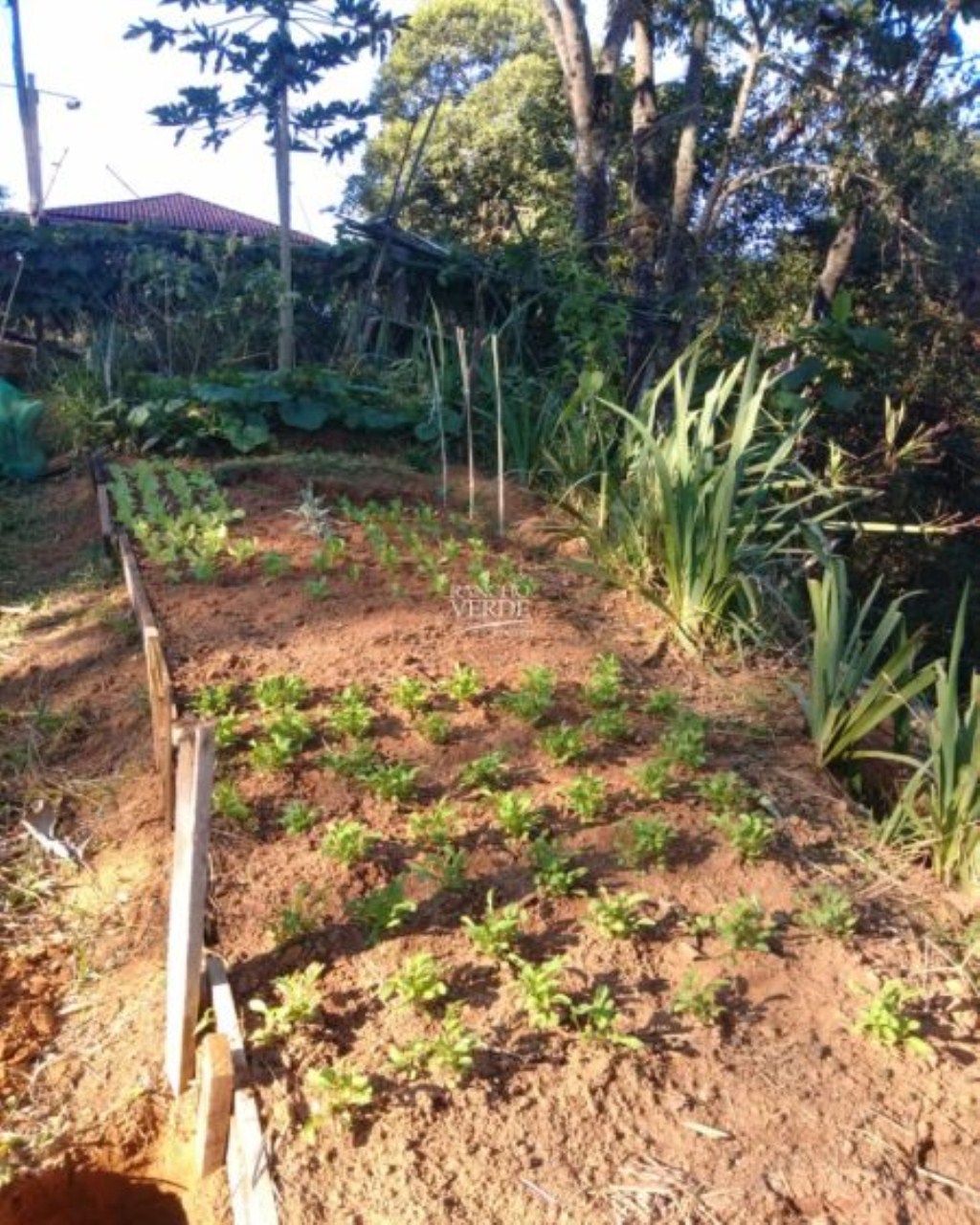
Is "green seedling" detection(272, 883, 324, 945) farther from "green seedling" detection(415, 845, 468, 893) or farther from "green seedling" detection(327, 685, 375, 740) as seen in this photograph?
"green seedling" detection(327, 685, 375, 740)

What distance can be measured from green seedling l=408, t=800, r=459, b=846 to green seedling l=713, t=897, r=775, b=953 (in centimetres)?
66

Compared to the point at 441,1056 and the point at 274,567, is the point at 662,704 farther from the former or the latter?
the point at 274,567

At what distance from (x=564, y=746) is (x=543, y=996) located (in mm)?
933

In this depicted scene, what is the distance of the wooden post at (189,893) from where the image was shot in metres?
1.92

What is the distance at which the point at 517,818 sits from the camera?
8.79ft

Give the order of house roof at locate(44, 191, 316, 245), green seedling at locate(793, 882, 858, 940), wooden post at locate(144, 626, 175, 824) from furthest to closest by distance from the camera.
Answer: house roof at locate(44, 191, 316, 245) < wooden post at locate(144, 626, 175, 824) < green seedling at locate(793, 882, 858, 940)

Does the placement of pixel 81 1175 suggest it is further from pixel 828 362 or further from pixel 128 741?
pixel 828 362

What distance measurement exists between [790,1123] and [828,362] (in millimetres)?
5297

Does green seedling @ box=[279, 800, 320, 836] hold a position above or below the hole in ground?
above

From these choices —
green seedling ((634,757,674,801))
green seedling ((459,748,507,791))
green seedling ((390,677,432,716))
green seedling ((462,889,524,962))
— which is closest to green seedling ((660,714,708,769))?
green seedling ((634,757,674,801))

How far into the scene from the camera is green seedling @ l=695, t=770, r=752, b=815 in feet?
9.37

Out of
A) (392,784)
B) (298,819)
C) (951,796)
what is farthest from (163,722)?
(951,796)

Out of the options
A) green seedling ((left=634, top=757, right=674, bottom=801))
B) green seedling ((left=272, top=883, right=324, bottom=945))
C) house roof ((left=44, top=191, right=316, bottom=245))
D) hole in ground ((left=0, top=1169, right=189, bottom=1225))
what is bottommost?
hole in ground ((left=0, top=1169, right=189, bottom=1225))

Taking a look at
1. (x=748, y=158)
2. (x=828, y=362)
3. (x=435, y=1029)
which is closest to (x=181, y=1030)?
(x=435, y=1029)
